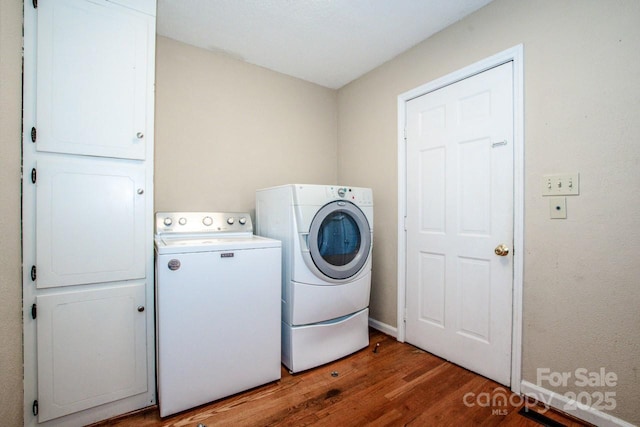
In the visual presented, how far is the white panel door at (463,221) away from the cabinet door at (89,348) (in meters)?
1.90

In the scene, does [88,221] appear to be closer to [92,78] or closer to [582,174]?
[92,78]

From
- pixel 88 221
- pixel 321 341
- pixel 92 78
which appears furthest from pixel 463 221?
pixel 92 78

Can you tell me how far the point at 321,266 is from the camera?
187 cm

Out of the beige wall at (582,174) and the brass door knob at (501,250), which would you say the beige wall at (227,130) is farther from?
the brass door knob at (501,250)

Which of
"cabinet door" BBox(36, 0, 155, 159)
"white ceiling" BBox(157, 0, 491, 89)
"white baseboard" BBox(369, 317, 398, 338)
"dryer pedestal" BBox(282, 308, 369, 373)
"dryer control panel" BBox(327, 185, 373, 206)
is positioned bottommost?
"white baseboard" BBox(369, 317, 398, 338)

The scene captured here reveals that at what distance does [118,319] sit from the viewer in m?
1.48

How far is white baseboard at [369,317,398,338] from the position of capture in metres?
2.39

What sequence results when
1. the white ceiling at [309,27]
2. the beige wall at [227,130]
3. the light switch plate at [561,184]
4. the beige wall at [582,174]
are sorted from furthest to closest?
the beige wall at [227,130]
the white ceiling at [309,27]
the light switch plate at [561,184]
the beige wall at [582,174]

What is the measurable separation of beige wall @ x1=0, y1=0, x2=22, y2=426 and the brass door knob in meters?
2.44

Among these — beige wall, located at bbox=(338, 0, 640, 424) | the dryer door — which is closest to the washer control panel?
the dryer door

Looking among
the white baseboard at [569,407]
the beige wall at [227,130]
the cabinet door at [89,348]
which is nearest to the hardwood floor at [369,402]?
the white baseboard at [569,407]

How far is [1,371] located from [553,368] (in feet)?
8.36

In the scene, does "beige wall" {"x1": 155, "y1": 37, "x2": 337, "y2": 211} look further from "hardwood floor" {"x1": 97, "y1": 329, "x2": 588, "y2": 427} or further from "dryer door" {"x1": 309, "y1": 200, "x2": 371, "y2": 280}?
"hardwood floor" {"x1": 97, "y1": 329, "x2": 588, "y2": 427}

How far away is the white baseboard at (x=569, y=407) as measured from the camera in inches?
52.2
